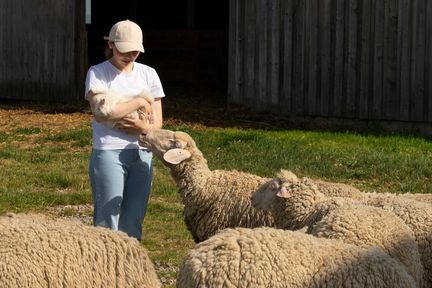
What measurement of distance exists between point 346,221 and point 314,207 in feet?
3.11

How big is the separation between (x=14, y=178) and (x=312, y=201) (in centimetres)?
626

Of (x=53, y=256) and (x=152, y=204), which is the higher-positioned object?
(x=53, y=256)

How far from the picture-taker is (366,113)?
659 inches

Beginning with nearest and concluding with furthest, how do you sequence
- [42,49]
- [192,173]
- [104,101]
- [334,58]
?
[104,101] → [192,173] → [334,58] → [42,49]

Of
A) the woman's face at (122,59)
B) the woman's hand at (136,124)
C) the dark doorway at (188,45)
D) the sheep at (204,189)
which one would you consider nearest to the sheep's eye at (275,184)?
the sheep at (204,189)

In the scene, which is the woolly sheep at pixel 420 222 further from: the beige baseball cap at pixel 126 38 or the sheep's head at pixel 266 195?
the beige baseball cap at pixel 126 38

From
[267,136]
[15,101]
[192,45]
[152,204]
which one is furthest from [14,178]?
[192,45]

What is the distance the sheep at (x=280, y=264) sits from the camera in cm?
550

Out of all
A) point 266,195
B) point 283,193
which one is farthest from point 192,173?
point 283,193

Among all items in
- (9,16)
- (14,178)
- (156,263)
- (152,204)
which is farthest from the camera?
(9,16)

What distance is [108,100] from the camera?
7.23 meters

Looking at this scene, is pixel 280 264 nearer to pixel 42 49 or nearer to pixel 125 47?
pixel 125 47

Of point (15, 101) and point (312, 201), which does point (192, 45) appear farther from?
point (312, 201)

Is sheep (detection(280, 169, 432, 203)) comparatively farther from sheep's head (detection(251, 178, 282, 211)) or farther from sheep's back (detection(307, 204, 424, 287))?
sheep's back (detection(307, 204, 424, 287))
